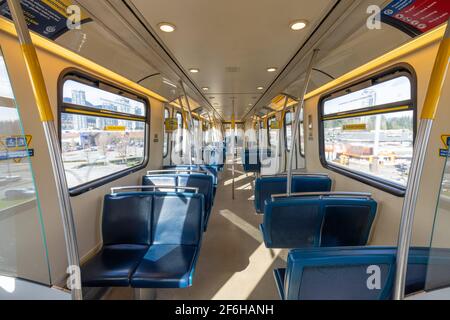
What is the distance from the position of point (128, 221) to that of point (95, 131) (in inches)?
53.8

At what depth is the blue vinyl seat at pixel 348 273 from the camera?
1061 millimetres

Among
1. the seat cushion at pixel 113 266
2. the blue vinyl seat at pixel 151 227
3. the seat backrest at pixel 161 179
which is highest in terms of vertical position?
the seat backrest at pixel 161 179

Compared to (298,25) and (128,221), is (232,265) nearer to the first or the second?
(128,221)

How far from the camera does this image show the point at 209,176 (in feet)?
11.0

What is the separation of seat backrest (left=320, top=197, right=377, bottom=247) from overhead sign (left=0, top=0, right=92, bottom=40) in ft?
8.67

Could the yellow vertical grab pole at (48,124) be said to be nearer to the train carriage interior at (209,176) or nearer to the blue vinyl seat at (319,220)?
the train carriage interior at (209,176)

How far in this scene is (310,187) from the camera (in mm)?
3254

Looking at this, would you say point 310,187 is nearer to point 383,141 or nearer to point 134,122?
point 383,141

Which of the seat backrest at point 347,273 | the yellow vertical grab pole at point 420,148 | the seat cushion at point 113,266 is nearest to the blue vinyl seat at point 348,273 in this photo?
the seat backrest at point 347,273

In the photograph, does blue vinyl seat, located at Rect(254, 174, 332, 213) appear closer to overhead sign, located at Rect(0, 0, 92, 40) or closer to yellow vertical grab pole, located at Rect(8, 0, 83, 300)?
yellow vertical grab pole, located at Rect(8, 0, 83, 300)

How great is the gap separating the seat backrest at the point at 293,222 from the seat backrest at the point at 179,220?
2.39 ft

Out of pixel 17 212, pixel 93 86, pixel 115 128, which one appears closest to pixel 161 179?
pixel 115 128

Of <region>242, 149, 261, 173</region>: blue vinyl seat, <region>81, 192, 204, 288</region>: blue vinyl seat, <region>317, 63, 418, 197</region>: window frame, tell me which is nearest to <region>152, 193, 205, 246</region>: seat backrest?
<region>81, 192, 204, 288</region>: blue vinyl seat

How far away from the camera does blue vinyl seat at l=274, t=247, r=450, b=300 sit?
106 cm
